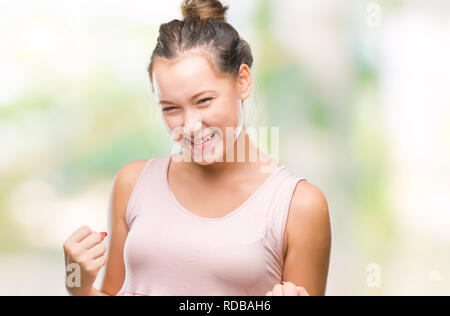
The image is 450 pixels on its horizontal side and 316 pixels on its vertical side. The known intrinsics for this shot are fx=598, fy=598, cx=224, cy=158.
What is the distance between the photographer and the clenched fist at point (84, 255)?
1.05 metres

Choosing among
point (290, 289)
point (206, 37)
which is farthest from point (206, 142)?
point (290, 289)

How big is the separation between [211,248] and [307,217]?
180 mm

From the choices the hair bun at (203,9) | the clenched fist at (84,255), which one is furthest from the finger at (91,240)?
the hair bun at (203,9)

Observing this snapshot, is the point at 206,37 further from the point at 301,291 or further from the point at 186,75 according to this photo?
the point at 301,291

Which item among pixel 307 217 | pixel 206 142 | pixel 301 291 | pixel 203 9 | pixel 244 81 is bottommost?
pixel 301 291

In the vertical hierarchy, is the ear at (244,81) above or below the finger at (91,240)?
above

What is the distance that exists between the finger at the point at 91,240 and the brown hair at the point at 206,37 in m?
0.31

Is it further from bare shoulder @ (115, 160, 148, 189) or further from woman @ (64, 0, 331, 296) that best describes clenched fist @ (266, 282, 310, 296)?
bare shoulder @ (115, 160, 148, 189)

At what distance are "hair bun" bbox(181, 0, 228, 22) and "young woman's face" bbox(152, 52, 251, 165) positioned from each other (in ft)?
0.33

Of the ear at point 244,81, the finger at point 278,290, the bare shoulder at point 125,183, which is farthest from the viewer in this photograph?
the bare shoulder at point 125,183

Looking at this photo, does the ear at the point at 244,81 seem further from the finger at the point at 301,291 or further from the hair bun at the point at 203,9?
the finger at the point at 301,291

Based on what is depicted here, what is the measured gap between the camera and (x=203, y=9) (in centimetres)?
110

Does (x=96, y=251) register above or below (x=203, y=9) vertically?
below
